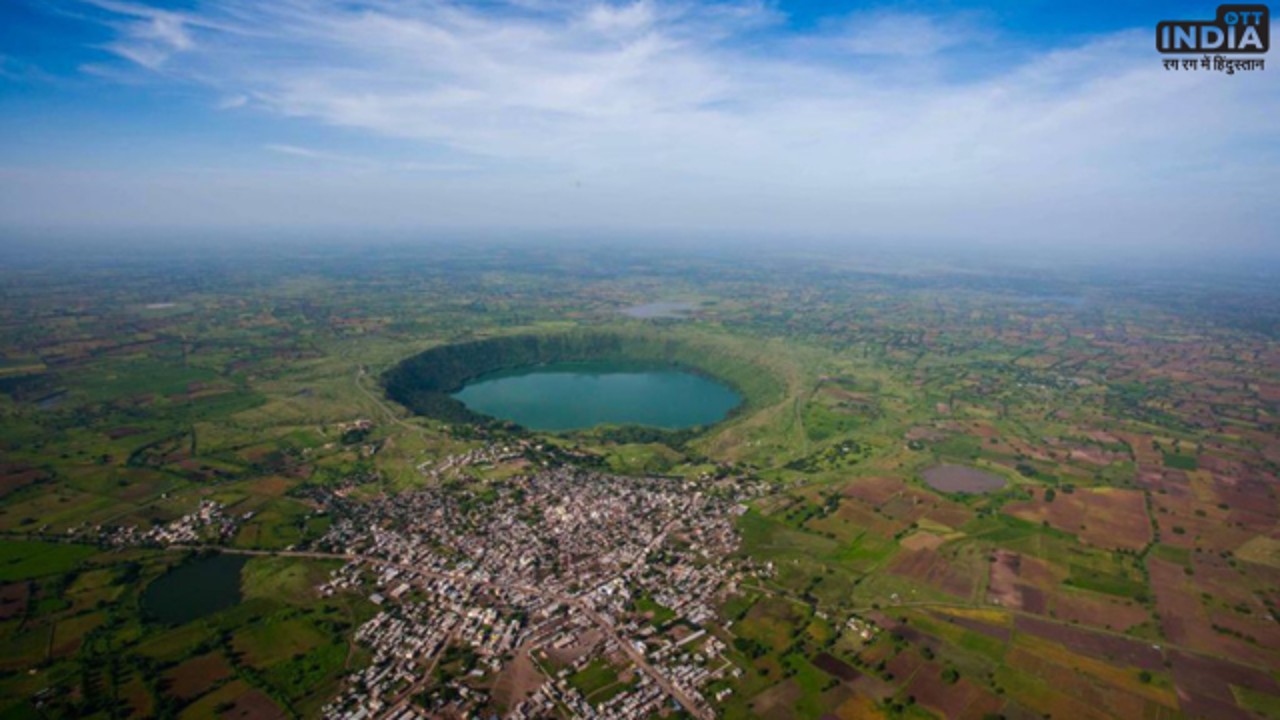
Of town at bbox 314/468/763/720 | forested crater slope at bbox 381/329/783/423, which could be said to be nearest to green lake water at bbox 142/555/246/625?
town at bbox 314/468/763/720

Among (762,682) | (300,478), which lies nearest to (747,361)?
(300,478)

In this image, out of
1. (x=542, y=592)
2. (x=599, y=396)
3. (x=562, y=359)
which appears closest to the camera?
(x=542, y=592)

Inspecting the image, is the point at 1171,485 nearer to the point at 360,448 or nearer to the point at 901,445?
the point at 901,445

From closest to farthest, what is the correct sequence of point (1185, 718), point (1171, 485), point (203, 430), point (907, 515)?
point (1185, 718), point (907, 515), point (1171, 485), point (203, 430)

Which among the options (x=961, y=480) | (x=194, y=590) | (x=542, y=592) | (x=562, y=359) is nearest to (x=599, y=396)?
(x=562, y=359)

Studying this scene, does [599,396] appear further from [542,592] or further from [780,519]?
[542,592]

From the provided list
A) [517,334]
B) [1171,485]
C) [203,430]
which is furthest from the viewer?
[517,334]

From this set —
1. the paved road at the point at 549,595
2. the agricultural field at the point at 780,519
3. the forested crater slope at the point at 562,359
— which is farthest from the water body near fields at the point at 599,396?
the paved road at the point at 549,595
